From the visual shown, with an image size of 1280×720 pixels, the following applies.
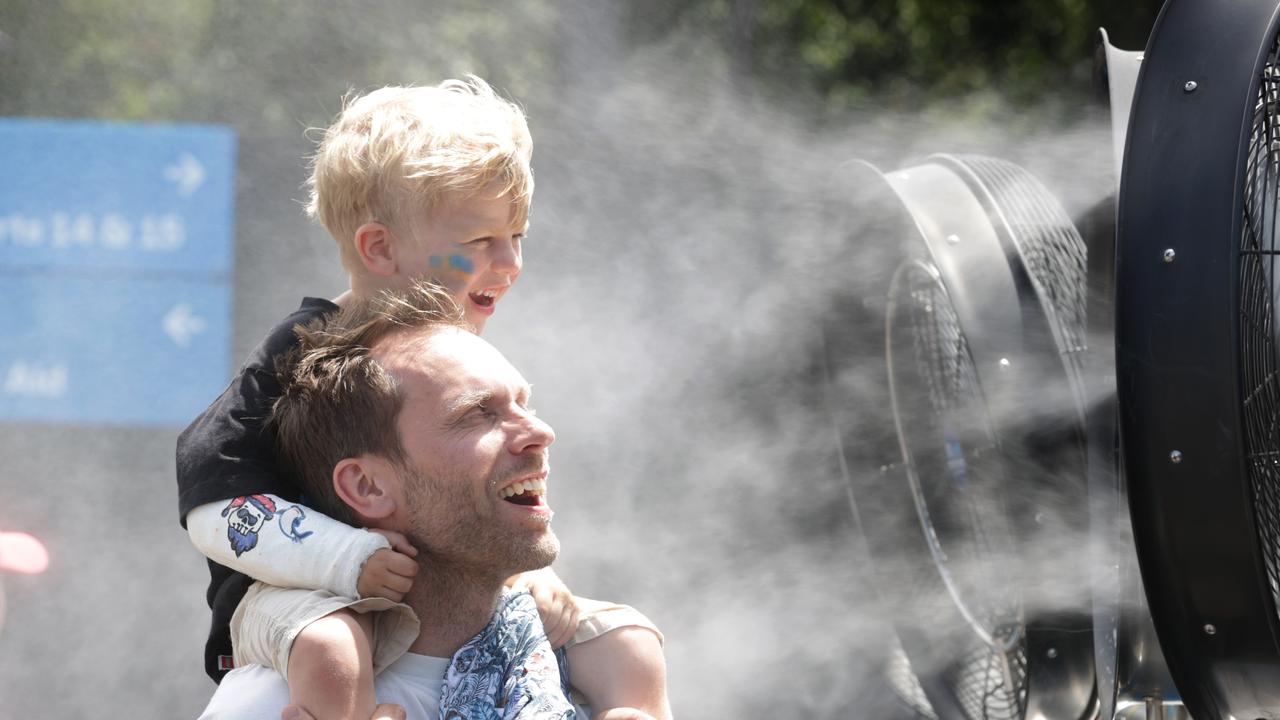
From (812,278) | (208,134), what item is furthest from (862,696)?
(208,134)

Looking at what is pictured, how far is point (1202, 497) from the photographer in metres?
1.37

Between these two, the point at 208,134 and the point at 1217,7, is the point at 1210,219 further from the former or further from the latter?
the point at 208,134

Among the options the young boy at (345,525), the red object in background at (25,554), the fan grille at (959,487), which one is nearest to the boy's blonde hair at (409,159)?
the young boy at (345,525)

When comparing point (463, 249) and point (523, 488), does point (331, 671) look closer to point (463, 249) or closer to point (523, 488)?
point (523, 488)

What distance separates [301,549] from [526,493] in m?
0.21

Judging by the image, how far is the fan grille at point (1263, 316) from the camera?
1.39m

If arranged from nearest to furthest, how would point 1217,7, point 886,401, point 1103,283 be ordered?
1. point 1217,7
2. point 1103,283
3. point 886,401

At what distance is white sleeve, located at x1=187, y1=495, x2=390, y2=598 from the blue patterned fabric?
0.12 meters

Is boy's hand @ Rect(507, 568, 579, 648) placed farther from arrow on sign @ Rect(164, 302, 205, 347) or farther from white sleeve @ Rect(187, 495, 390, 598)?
arrow on sign @ Rect(164, 302, 205, 347)

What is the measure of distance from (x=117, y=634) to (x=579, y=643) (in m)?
2.42

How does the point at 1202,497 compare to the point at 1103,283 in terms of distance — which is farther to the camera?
the point at 1103,283

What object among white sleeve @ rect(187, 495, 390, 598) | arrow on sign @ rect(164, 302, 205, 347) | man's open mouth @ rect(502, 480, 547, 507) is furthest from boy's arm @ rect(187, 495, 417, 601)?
arrow on sign @ rect(164, 302, 205, 347)

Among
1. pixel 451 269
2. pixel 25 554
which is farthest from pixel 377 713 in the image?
pixel 25 554

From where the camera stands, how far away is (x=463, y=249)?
151 centimetres
